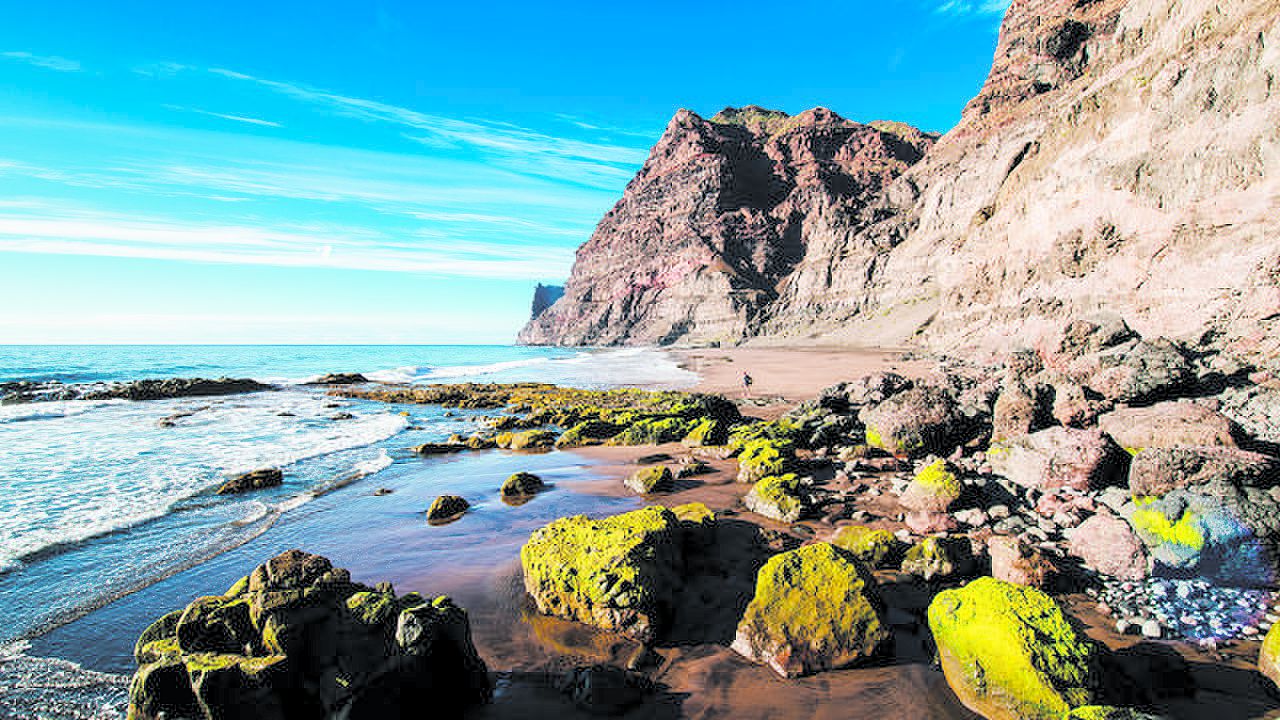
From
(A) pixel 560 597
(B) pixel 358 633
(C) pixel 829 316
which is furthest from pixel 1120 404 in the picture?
(C) pixel 829 316

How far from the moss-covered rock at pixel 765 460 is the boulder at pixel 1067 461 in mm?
3980

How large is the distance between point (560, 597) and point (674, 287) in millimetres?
123647

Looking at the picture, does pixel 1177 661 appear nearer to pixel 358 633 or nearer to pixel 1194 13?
pixel 358 633

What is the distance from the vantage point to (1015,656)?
4.18m

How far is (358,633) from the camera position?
14.3 feet

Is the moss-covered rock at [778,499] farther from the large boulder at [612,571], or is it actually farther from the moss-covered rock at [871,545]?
the large boulder at [612,571]

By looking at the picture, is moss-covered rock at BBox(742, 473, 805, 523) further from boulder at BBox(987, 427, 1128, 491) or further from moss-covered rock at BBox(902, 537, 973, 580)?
boulder at BBox(987, 427, 1128, 491)

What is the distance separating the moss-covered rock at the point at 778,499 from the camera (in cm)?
873

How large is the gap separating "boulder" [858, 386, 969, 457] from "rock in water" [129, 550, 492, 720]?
33.4 feet

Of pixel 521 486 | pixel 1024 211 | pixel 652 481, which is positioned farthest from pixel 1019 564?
pixel 1024 211

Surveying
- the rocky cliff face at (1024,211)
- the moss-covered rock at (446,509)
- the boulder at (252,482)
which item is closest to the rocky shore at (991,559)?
the moss-covered rock at (446,509)

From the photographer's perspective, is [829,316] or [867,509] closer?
[867,509]

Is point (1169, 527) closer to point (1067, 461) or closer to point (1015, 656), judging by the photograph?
point (1067, 461)

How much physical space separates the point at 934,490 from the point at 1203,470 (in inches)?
125
